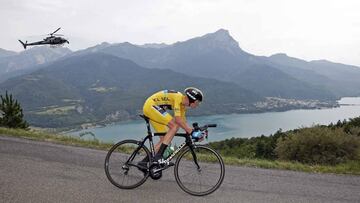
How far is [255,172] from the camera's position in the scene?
9.31m

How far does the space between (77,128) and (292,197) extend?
17551cm

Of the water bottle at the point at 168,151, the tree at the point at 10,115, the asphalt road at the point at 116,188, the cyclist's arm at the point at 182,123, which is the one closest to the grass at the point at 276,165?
the asphalt road at the point at 116,188

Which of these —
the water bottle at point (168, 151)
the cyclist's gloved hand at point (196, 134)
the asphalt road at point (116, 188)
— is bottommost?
the asphalt road at point (116, 188)

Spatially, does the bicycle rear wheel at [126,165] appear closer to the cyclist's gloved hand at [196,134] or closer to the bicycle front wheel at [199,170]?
the bicycle front wheel at [199,170]

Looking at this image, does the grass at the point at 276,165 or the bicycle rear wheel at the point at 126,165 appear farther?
the grass at the point at 276,165

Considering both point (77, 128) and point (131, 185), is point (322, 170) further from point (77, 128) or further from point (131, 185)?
point (77, 128)

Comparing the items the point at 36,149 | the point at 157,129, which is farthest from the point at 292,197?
the point at 36,149

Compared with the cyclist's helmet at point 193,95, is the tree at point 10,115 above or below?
below

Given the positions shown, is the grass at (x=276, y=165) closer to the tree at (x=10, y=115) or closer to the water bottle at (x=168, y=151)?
the water bottle at (x=168, y=151)

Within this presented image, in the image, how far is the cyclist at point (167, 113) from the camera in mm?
7070

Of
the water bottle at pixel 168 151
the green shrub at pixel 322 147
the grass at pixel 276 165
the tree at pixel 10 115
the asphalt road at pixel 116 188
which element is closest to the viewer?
the asphalt road at pixel 116 188

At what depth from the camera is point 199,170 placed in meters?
7.27

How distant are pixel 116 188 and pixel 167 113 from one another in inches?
68.2

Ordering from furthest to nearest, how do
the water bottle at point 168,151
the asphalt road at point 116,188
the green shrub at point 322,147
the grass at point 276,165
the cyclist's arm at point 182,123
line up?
the green shrub at point 322,147, the grass at point 276,165, the water bottle at point 168,151, the cyclist's arm at point 182,123, the asphalt road at point 116,188
